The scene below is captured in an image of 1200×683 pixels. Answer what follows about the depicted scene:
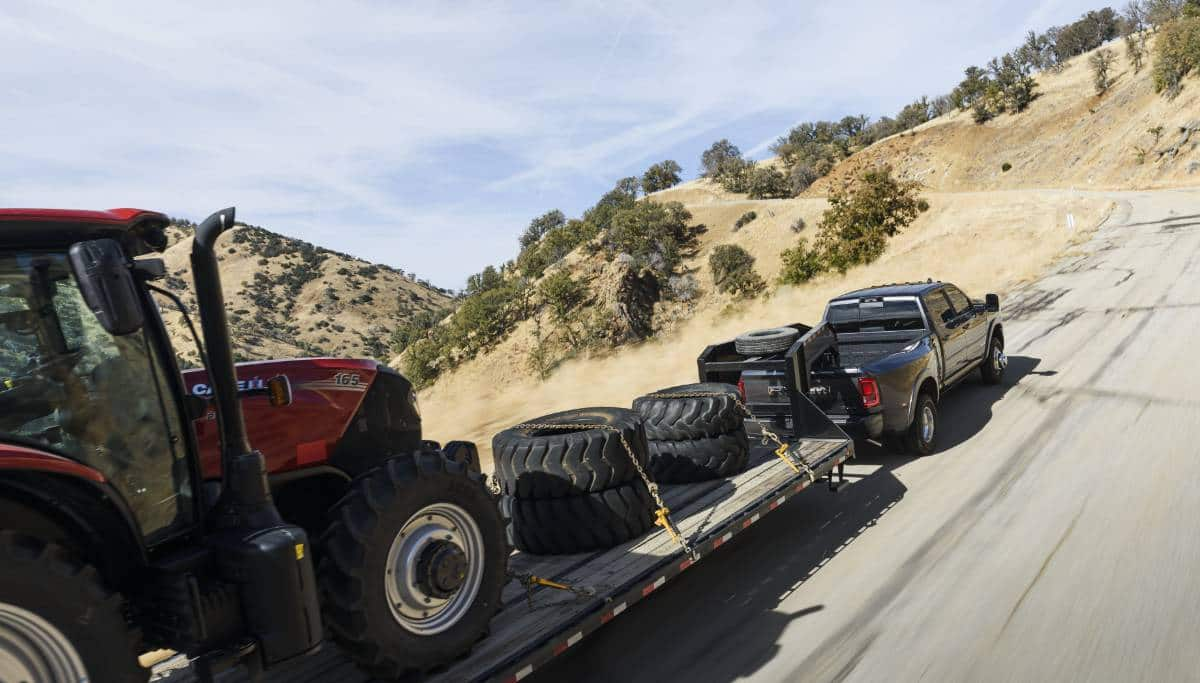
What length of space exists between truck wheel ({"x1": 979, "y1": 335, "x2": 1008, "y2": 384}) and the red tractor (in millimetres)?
9675

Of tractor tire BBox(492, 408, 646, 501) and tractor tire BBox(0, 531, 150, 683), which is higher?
tractor tire BBox(0, 531, 150, 683)

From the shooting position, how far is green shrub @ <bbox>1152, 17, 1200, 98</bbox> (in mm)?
41688

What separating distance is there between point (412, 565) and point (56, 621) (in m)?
1.59

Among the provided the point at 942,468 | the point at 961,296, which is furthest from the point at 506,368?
the point at 942,468

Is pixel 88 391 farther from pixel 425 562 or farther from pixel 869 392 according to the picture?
pixel 869 392

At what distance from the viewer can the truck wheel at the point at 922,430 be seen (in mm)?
8742

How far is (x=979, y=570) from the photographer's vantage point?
18.8 feet

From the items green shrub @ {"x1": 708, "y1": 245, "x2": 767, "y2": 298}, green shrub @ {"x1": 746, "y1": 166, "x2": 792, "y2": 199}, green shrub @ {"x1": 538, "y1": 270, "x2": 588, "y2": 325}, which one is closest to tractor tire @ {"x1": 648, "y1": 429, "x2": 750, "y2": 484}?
green shrub @ {"x1": 538, "y1": 270, "x2": 588, "y2": 325}

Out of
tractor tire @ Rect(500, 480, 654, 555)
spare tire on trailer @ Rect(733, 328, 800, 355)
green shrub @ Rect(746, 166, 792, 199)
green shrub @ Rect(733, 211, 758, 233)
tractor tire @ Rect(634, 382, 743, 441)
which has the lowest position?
tractor tire @ Rect(500, 480, 654, 555)

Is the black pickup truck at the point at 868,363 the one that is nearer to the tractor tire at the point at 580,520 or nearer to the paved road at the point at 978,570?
the paved road at the point at 978,570

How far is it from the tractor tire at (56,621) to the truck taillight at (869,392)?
7.34 m

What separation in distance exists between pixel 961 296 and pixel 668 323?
1630 centimetres

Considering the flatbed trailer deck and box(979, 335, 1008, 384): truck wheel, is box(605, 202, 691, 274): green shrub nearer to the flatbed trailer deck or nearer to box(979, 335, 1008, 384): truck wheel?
box(979, 335, 1008, 384): truck wheel

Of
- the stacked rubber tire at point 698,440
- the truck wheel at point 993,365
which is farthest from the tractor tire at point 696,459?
the truck wheel at point 993,365
